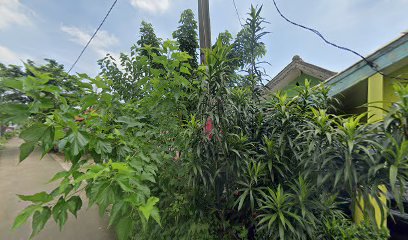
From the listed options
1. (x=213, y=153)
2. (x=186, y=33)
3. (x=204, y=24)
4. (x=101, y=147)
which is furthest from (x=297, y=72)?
(x=101, y=147)

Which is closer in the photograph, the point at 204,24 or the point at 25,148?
the point at 25,148

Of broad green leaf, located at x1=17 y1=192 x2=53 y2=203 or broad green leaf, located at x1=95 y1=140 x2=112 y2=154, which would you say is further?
broad green leaf, located at x1=95 y1=140 x2=112 y2=154

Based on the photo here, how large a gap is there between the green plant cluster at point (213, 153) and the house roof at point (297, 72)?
2952 millimetres

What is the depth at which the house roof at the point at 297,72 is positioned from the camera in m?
5.05

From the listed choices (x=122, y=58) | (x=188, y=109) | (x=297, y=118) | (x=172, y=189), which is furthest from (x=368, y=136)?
(x=122, y=58)

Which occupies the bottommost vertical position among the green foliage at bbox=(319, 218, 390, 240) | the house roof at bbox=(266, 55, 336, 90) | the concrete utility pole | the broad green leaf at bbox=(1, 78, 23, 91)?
the green foliage at bbox=(319, 218, 390, 240)

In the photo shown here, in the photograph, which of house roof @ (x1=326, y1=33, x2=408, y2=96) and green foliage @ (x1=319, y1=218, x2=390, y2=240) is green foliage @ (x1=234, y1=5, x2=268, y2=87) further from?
green foliage @ (x1=319, y1=218, x2=390, y2=240)

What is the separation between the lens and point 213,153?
1988mm

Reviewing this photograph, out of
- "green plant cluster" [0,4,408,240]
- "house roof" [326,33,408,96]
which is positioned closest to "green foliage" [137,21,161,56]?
"green plant cluster" [0,4,408,240]

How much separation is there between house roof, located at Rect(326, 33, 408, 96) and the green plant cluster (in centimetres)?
53

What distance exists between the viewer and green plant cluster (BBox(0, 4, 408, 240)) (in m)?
1.21

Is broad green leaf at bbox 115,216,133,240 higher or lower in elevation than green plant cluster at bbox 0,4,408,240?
lower

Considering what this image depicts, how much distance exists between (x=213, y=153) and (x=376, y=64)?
6.25ft

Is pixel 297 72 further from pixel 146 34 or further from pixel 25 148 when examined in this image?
pixel 25 148
